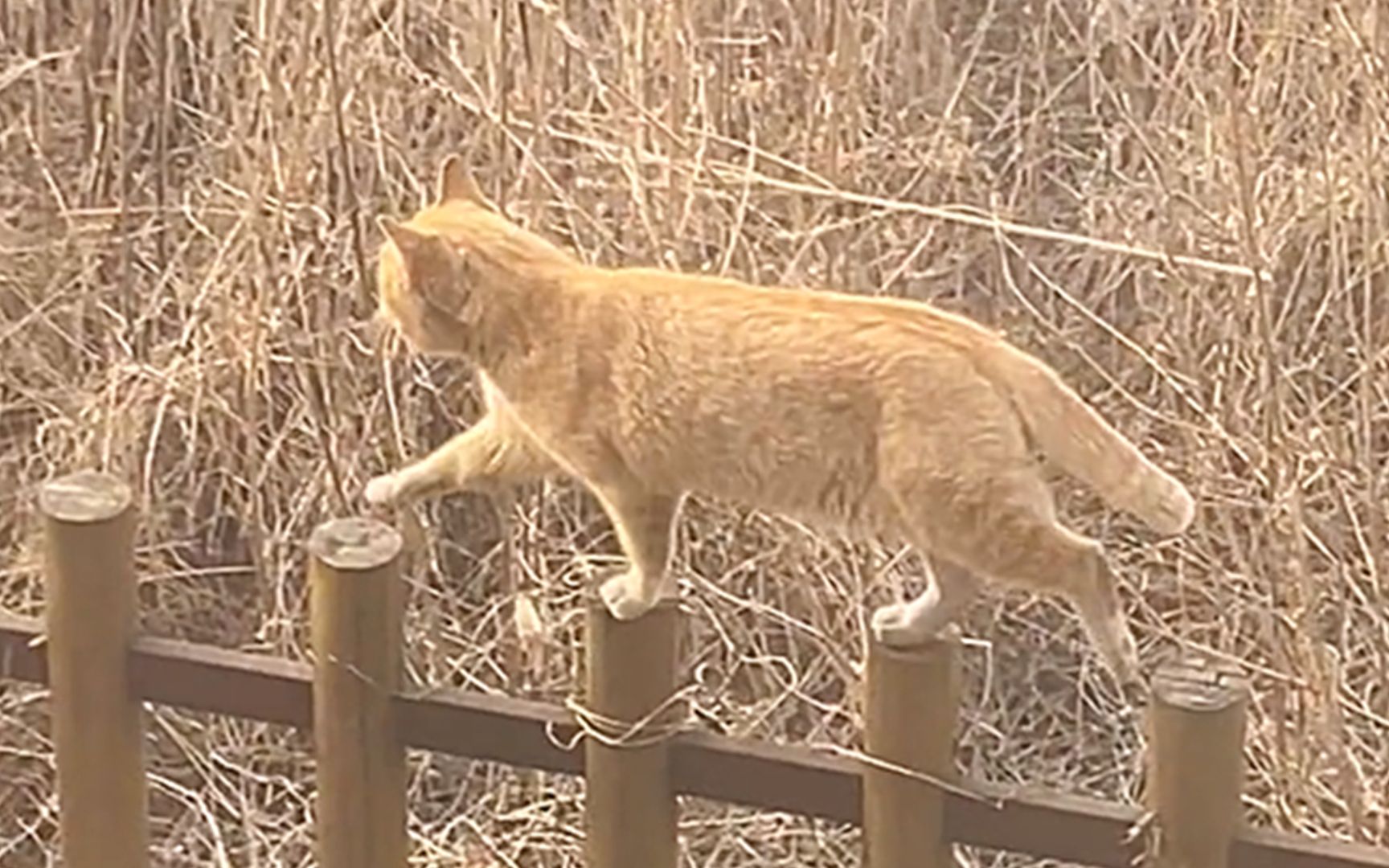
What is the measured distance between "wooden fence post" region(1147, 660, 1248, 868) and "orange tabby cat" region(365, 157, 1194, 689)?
4.6 inches

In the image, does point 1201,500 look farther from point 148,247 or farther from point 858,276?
point 148,247

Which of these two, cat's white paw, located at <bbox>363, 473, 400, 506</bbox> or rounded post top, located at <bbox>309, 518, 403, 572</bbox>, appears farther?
cat's white paw, located at <bbox>363, 473, 400, 506</bbox>

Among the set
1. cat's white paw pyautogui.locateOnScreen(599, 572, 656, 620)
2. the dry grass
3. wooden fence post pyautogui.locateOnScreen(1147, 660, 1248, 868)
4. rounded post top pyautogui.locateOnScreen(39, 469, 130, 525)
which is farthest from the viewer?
the dry grass

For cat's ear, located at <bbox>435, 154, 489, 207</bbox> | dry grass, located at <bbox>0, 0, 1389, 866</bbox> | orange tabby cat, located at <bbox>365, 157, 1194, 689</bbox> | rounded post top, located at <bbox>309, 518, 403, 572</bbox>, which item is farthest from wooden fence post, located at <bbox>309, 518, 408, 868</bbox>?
dry grass, located at <bbox>0, 0, 1389, 866</bbox>

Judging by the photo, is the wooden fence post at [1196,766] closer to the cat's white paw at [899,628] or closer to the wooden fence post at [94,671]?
the cat's white paw at [899,628]

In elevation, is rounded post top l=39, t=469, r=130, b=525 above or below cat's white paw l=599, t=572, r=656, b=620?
above

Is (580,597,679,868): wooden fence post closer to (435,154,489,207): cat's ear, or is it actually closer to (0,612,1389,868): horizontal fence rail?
(0,612,1389,868): horizontal fence rail

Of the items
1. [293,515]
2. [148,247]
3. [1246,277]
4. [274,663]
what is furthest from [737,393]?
[148,247]

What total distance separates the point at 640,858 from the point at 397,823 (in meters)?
0.18

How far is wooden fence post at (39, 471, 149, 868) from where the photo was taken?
171cm

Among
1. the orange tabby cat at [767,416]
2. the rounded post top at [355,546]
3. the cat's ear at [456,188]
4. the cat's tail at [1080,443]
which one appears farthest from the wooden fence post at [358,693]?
the cat's tail at [1080,443]

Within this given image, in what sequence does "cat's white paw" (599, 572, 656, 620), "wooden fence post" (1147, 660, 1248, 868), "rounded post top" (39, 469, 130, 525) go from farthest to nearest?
"rounded post top" (39, 469, 130, 525), "cat's white paw" (599, 572, 656, 620), "wooden fence post" (1147, 660, 1248, 868)

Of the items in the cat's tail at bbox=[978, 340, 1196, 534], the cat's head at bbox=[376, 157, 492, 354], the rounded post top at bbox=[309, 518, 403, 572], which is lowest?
the rounded post top at bbox=[309, 518, 403, 572]

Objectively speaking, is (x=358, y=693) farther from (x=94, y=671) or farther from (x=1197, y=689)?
(x=1197, y=689)
